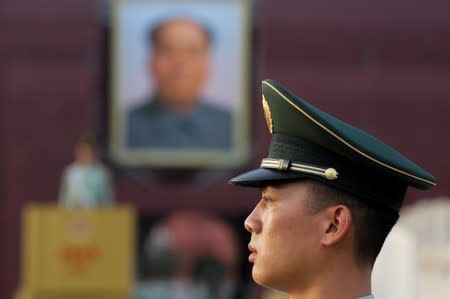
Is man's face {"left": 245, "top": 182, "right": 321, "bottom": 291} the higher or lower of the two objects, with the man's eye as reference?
lower

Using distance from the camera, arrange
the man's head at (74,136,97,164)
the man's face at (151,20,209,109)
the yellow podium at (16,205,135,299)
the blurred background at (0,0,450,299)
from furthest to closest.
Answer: the man's face at (151,20,209,109)
the blurred background at (0,0,450,299)
the man's head at (74,136,97,164)
the yellow podium at (16,205,135,299)

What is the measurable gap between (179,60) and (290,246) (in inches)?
580

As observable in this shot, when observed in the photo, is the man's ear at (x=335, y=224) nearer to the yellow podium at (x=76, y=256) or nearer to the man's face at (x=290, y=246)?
the man's face at (x=290, y=246)

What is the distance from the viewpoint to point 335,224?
6.19ft

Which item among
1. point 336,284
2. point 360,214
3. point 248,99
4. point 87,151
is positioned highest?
point 360,214

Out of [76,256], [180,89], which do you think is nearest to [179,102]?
[180,89]

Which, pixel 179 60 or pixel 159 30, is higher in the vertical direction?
pixel 159 30

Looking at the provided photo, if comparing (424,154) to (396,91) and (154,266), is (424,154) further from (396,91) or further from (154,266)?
(154,266)

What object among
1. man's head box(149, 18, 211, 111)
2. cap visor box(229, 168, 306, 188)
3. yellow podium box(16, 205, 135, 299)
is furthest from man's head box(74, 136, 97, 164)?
cap visor box(229, 168, 306, 188)

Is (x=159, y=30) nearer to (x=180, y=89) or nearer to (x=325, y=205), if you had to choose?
(x=180, y=89)

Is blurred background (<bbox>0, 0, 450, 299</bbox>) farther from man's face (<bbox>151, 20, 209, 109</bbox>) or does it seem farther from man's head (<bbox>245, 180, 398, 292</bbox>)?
man's head (<bbox>245, 180, 398, 292</bbox>)

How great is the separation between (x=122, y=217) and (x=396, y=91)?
6150 mm

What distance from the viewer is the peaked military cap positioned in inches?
74.7

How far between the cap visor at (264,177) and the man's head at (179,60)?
1448 cm
